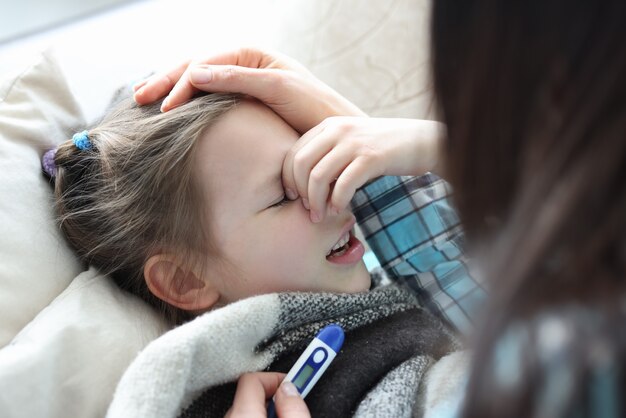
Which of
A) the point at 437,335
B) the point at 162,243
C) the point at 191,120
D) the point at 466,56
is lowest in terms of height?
the point at 437,335

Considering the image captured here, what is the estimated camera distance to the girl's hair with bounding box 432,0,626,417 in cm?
37

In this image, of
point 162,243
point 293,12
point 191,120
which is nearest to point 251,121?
point 191,120

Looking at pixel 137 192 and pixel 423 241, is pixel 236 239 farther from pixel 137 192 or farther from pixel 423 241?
pixel 423 241

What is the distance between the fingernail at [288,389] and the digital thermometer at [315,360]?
1cm

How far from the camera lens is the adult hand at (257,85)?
839 mm

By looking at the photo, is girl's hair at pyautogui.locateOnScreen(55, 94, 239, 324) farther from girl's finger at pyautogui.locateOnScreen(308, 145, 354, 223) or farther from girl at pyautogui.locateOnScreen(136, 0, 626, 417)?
girl at pyautogui.locateOnScreen(136, 0, 626, 417)

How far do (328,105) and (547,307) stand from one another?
0.57m

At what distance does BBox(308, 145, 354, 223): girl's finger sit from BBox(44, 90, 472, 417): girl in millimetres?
13

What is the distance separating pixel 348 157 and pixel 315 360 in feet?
0.75

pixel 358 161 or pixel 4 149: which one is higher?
pixel 4 149

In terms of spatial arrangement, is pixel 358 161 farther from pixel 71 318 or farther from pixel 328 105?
pixel 71 318

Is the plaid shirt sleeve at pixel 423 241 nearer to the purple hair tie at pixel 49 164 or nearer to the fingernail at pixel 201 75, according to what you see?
the fingernail at pixel 201 75

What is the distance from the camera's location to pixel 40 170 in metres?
0.91

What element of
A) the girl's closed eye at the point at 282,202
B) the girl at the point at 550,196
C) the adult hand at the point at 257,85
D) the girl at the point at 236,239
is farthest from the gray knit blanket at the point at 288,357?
the girl at the point at 550,196
